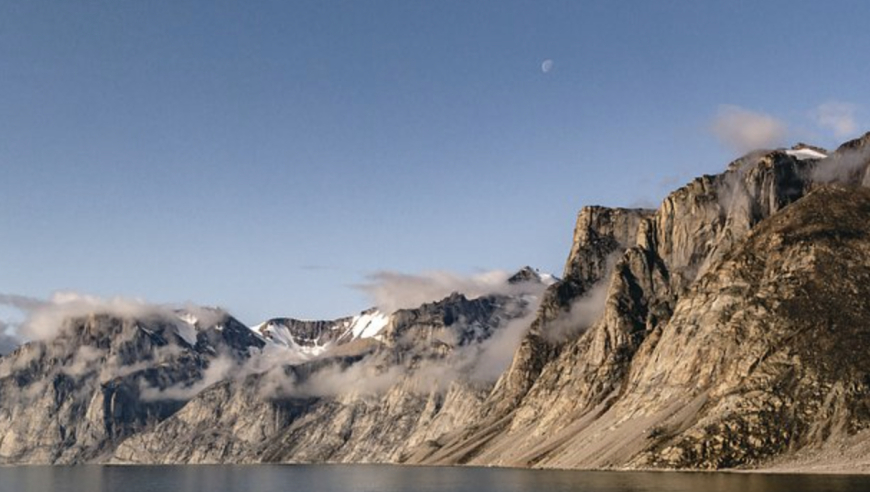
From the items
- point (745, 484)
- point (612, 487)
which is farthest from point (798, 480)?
point (612, 487)

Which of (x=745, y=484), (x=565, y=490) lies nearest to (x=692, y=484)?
(x=745, y=484)

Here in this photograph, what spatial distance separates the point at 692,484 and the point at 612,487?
52.9 ft

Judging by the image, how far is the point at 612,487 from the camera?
19612 cm

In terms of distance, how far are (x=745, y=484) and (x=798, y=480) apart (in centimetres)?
1330

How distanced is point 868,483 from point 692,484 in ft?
109

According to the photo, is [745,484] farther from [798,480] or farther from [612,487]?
[612,487]

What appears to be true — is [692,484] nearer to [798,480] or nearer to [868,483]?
[798,480]

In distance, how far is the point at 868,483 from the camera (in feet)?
581

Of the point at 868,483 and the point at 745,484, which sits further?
the point at 745,484

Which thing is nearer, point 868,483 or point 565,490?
point 868,483

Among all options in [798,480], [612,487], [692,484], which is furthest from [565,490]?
[798,480]

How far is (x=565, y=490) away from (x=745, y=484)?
35.4 meters

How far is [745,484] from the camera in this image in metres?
189

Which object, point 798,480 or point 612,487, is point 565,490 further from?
point 798,480
